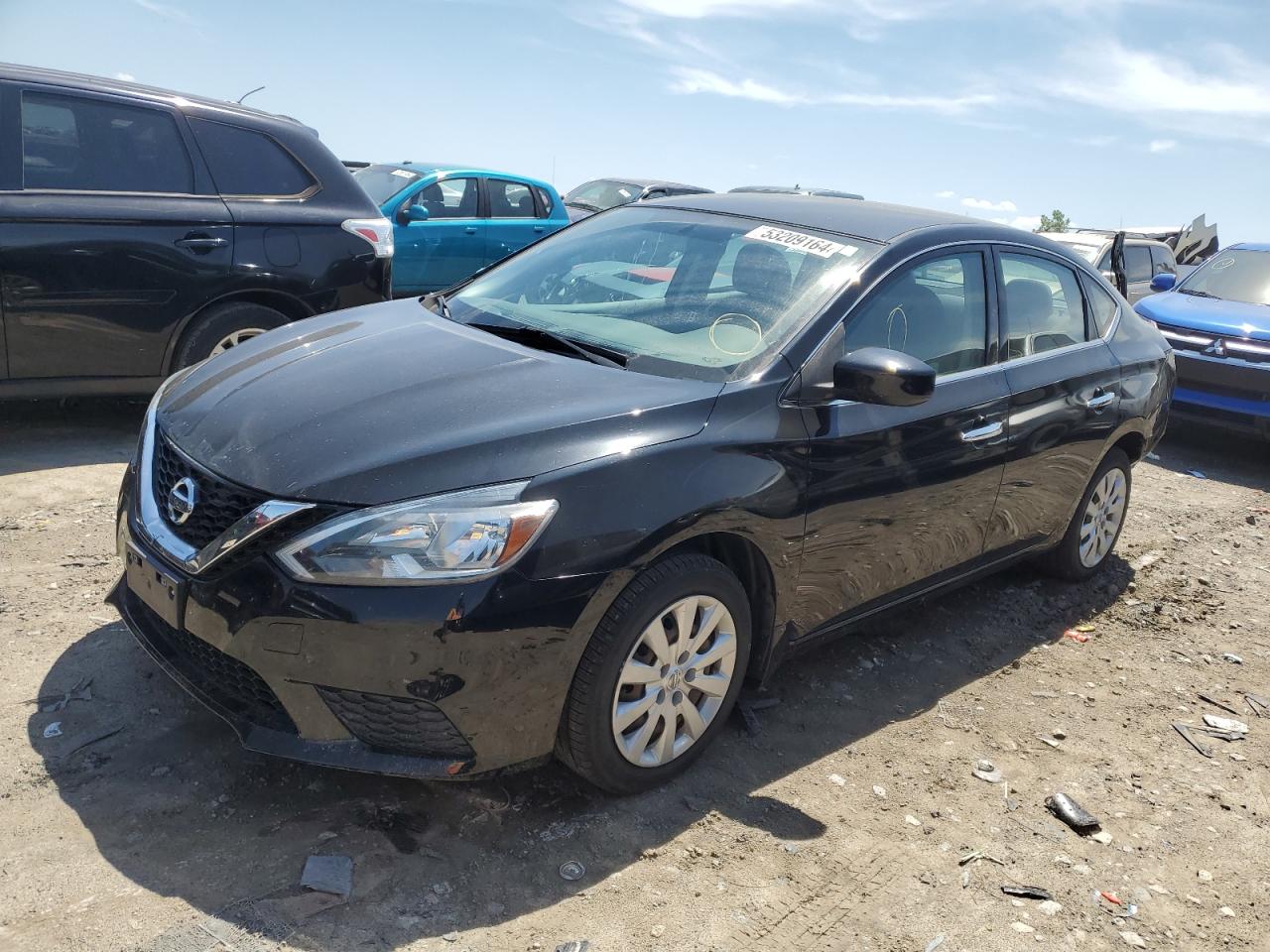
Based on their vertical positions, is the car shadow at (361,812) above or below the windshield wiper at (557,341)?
below

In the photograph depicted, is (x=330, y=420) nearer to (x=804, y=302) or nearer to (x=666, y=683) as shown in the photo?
(x=666, y=683)

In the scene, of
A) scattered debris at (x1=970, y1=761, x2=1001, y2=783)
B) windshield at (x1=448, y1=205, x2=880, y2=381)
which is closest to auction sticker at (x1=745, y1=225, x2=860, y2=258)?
windshield at (x1=448, y1=205, x2=880, y2=381)

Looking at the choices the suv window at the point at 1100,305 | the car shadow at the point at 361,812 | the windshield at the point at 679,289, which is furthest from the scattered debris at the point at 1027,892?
the suv window at the point at 1100,305

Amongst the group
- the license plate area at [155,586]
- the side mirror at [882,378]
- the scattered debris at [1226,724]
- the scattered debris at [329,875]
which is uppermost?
the side mirror at [882,378]

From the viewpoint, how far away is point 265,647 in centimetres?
266

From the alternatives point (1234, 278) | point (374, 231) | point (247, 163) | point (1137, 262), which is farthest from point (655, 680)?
point (1137, 262)

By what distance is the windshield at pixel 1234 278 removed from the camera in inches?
372

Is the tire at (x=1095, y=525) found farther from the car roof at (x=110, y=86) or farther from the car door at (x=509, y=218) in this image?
the car door at (x=509, y=218)

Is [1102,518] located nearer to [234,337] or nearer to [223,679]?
[223,679]

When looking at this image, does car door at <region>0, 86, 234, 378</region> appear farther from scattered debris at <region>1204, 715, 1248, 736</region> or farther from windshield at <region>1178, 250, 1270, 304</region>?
windshield at <region>1178, 250, 1270, 304</region>

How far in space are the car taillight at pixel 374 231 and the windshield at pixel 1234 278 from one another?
730 cm

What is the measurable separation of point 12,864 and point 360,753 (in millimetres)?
861

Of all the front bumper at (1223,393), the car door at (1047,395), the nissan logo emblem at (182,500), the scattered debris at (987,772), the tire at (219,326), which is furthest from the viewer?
the front bumper at (1223,393)

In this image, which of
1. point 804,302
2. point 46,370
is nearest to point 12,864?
point 804,302
